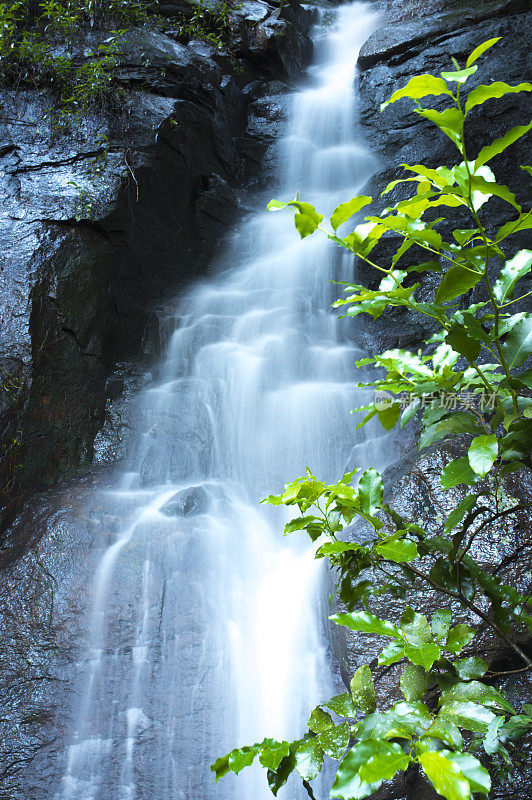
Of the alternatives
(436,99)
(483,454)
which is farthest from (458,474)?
(436,99)

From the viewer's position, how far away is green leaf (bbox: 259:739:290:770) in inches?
29.6

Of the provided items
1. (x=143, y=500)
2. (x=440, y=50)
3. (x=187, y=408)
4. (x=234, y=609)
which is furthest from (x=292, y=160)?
(x=234, y=609)

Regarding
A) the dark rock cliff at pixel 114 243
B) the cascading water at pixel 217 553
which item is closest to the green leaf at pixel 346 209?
the dark rock cliff at pixel 114 243

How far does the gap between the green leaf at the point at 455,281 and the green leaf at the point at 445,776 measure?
2.22ft

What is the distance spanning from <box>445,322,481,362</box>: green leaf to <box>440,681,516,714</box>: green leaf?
1.71 feet

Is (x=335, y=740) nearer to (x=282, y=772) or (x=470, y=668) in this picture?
(x=282, y=772)

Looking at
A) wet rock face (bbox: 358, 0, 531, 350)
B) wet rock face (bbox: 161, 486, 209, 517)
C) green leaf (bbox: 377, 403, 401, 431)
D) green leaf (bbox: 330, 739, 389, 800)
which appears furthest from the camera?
wet rock face (bbox: 358, 0, 531, 350)

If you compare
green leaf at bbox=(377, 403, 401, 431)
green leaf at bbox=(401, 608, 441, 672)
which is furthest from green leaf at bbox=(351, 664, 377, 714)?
green leaf at bbox=(377, 403, 401, 431)

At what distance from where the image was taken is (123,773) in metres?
2.72

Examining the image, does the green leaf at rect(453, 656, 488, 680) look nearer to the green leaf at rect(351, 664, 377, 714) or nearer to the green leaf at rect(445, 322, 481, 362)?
the green leaf at rect(351, 664, 377, 714)

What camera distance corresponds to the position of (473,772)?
24.7 inches

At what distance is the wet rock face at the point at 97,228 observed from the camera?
14.2 ft

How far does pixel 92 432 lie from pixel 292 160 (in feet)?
18.8

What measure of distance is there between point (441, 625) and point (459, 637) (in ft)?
0.18
